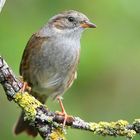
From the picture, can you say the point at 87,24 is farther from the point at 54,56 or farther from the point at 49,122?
the point at 49,122

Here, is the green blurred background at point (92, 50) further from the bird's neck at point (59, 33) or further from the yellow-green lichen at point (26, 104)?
the yellow-green lichen at point (26, 104)

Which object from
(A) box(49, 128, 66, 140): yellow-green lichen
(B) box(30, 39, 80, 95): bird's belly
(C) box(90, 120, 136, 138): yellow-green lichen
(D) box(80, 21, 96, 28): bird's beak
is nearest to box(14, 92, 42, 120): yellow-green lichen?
(A) box(49, 128, 66, 140): yellow-green lichen

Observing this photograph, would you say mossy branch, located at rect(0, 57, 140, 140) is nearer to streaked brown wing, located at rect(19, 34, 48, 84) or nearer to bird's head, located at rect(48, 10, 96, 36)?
streaked brown wing, located at rect(19, 34, 48, 84)

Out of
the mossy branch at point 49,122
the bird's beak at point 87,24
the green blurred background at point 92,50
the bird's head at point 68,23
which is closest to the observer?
the mossy branch at point 49,122

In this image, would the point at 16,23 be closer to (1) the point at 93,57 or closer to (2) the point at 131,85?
(1) the point at 93,57

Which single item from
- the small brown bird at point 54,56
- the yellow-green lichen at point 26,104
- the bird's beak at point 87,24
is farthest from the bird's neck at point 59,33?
the yellow-green lichen at point 26,104

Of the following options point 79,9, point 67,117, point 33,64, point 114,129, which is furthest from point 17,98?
point 79,9

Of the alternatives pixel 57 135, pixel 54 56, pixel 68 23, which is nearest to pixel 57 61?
pixel 54 56
